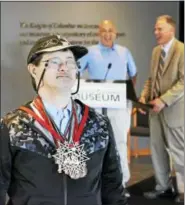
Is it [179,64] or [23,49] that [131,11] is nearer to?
[23,49]

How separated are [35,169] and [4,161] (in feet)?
0.34

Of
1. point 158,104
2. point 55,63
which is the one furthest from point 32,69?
point 158,104

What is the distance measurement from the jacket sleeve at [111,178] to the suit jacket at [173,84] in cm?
252

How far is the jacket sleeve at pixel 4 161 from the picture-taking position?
5.34ft

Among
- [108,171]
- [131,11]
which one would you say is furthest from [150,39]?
[108,171]

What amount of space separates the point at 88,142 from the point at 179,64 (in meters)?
2.70

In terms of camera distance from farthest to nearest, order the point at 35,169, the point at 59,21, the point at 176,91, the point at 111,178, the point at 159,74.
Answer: the point at 59,21
the point at 159,74
the point at 176,91
the point at 111,178
the point at 35,169

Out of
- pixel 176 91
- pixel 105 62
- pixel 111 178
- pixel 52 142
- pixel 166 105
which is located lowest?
pixel 111 178

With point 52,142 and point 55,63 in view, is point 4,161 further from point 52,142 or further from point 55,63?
point 55,63

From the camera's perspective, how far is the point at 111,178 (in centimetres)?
179

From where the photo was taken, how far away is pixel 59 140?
64.9 inches

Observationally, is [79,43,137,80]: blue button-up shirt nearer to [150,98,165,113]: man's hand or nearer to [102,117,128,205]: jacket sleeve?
[150,98,165,113]: man's hand

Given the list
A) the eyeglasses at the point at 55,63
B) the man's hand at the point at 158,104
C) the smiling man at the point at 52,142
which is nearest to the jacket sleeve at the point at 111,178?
the smiling man at the point at 52,142

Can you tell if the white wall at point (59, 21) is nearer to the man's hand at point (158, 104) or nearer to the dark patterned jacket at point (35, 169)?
the man's hand at point (158, 104)
